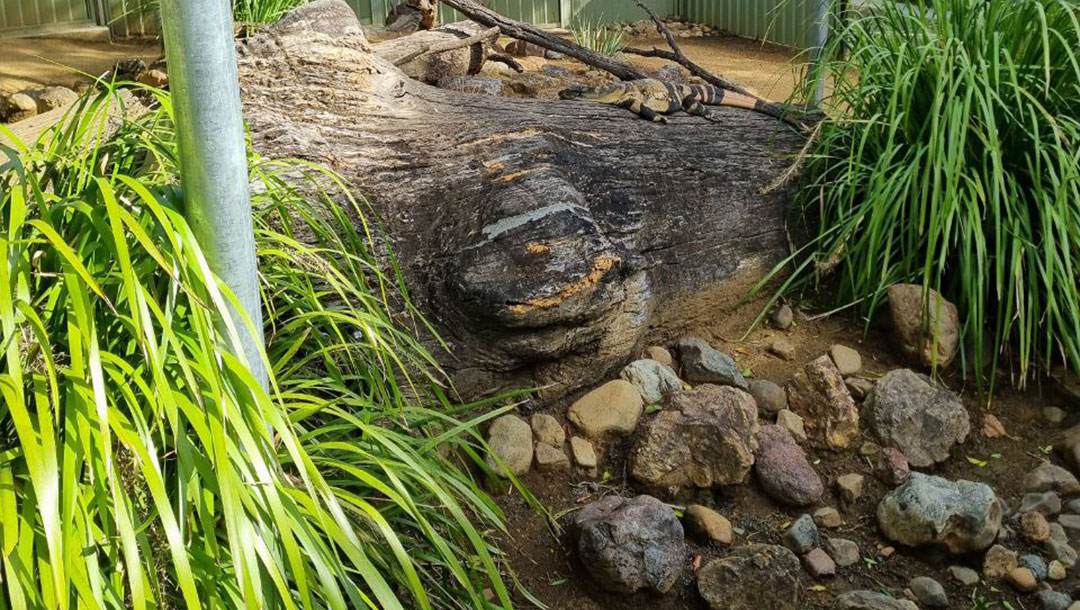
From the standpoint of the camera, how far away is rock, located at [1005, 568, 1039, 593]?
2.71 metres

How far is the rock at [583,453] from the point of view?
9.78ft

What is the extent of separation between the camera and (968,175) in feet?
11.2

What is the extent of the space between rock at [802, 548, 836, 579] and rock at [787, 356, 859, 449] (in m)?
0.45

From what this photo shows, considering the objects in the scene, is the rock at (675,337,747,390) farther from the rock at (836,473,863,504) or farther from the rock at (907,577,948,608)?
the rock at (907,577,948,608)

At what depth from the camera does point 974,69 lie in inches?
132

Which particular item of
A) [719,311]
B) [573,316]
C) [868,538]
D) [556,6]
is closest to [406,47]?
[719,311]

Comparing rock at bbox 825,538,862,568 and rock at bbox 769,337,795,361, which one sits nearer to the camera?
rock at bbox 825,538,862,568

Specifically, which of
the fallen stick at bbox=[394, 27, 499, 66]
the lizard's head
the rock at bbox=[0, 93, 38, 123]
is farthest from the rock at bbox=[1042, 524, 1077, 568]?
the rock at bbox=[0, 93, 38, 123]

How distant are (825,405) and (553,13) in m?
8.62

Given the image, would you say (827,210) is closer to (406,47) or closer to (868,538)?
(868,538)

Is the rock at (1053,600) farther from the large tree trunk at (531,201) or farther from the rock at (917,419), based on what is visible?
the large tree trunk at (531,201)

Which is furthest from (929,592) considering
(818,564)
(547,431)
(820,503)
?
(547,431)

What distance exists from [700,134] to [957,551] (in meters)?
1.66

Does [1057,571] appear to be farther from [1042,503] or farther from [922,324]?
[922,324]
